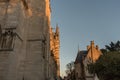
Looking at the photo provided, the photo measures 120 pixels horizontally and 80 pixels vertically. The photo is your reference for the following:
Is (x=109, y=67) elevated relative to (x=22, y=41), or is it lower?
lower

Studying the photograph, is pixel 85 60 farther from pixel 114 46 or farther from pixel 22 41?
pixel 22 41

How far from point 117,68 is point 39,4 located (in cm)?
1106

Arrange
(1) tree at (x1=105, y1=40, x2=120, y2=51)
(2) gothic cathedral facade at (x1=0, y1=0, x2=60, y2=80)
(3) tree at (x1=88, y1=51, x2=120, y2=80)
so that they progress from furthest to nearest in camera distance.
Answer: (1) tree at (x1=105, y1=40, x2=120, y2=51) < (3) tree at (x1=88, y1=51, x2=120, y2=80) < (2) gothic cathedral facade at (x1=0, y1=0, x2=60, y2=80)

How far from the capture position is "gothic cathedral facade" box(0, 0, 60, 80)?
1045 centimetres

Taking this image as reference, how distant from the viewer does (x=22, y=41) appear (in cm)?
1278

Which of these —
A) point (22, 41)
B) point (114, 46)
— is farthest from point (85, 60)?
point (22, 41)

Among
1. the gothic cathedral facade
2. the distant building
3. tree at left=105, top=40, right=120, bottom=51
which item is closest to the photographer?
the gothic cathedral facade

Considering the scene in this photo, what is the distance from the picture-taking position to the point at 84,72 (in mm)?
29188

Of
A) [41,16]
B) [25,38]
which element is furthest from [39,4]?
[25,38]

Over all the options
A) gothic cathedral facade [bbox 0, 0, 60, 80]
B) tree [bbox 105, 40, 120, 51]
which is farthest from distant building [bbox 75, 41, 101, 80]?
gothic cathedral facade [bbox 0, 0, 60, 80]

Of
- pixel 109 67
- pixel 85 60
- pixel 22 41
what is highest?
pixel 22 41

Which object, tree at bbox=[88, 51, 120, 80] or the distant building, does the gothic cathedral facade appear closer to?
tree at bbox=[88, 51, 120, 80]

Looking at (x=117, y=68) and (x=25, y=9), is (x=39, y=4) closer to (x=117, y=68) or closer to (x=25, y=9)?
(x=25, y=9)

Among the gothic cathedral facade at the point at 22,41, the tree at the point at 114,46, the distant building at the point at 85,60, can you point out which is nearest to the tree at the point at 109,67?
the gothic cathedral facade at the point at 22,41
